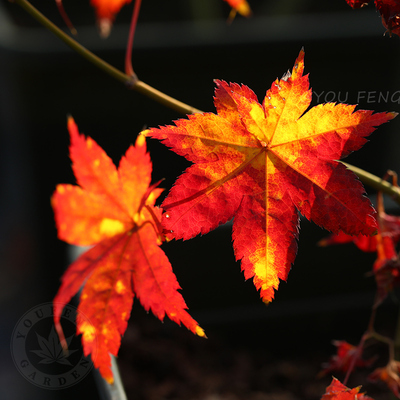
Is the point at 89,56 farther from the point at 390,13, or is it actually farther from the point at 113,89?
the point at 113,89

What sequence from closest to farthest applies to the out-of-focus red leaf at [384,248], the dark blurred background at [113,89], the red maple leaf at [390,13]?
the red maple leaf at [390,13] → the out-of-focus red leaf at [384,248] → the dark blurred background at [113,89]

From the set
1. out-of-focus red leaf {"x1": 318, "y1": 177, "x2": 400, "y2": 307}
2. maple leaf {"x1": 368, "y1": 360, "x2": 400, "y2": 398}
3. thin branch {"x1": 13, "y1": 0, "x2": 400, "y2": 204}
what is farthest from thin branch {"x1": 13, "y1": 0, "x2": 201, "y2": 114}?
maple leaf {"x1": 368, "y1": 360, "x2": 400, "y2": 398}

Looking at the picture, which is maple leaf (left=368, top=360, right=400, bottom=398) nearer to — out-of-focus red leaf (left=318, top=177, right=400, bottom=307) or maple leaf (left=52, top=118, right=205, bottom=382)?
out-of-focus red leaf (left=318, top=177, right=400, bottom=307)

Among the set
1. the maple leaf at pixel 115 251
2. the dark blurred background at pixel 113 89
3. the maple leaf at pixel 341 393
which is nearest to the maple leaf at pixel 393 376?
the maple leaf at pixel 341 393

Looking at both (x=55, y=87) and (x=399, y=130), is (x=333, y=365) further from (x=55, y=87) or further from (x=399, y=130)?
(x=55, y=87)

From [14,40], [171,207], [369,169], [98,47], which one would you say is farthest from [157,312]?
[14,40]

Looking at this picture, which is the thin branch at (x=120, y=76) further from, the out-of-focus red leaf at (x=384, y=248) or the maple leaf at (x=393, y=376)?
the maple leaf at (x=393, y=376)
